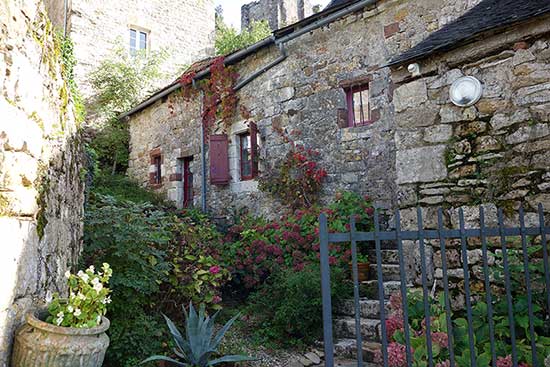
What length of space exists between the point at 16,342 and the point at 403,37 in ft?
18.4

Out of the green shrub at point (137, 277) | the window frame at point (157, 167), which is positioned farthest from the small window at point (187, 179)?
the green shrub at point (137, 277)

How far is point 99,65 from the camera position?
454 inches

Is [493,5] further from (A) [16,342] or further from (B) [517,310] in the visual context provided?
(A) [16,342]

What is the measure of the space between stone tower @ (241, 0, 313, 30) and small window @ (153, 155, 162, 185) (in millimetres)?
14647

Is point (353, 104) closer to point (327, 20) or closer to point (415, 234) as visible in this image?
point (327, 20)

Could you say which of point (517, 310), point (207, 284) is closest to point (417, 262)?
point (517, 310)

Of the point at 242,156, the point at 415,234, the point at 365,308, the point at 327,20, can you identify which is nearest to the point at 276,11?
the point at 242,156

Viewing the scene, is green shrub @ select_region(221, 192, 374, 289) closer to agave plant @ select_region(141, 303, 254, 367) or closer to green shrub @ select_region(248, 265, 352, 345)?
green shrub @ select_region(248, 265, 352, 345)

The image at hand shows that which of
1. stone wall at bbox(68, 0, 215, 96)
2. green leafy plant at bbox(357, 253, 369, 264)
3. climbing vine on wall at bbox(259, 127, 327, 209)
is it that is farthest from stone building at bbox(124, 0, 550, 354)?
stone wall at bbox(68, 0, 215, 96)

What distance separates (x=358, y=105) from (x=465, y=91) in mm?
3156

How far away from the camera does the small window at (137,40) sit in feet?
40.8

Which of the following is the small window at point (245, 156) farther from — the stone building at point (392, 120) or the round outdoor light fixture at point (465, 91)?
the round outdoor light fixture at point (465, 91)

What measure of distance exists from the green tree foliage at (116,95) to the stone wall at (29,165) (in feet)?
28.8

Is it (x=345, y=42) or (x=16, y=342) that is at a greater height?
(x=345, y=42)
